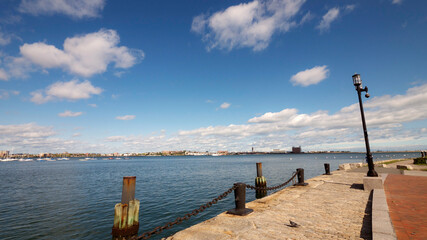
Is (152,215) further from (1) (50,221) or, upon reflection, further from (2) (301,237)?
(2) (301,237)

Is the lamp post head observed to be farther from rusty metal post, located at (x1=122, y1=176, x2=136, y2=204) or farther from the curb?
rusty metal post, located at (x1=122, y1=176, x2=136, y2=204)

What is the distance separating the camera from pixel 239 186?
7.21 metres

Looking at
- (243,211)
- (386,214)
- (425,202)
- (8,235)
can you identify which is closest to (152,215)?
(8,235)

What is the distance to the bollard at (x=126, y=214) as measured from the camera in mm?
6926

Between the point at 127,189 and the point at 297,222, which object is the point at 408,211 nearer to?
the point at 297,222

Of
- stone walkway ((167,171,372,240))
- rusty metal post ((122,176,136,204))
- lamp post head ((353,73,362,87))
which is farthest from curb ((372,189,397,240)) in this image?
lamp post head ((353,73,362,87))

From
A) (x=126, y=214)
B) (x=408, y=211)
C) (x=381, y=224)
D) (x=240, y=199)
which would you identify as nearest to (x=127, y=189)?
(x=126, y=214)

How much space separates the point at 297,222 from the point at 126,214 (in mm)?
5537

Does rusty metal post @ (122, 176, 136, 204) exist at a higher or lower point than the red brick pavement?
higher

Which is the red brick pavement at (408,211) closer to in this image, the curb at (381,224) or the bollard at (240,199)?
the curb at (381,224)

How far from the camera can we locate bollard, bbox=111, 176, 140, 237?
6.93m

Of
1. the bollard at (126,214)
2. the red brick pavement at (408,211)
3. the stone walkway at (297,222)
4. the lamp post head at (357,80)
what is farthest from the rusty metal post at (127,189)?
the lamp post head at (357,80)

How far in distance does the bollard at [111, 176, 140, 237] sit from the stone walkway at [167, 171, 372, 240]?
2.40 metres

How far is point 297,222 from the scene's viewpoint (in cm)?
621
